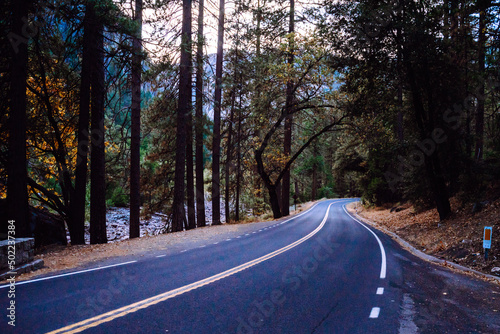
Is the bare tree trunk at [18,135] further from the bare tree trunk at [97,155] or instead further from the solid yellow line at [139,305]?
the solid yellow line at [139,305]

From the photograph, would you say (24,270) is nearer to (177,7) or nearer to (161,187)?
(177,7)

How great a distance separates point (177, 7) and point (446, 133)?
16203mm

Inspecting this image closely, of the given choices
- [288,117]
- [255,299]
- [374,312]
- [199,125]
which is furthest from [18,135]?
[288,117]

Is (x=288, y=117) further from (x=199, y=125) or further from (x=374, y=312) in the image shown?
(x=374, y=312)

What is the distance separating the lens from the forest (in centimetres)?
1134

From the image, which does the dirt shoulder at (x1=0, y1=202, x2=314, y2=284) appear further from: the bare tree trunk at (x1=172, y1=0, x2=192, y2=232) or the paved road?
the bare tree trunk at (x1=172, y1=0, x2=192, y2=232)

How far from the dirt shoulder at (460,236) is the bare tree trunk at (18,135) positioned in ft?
44.7

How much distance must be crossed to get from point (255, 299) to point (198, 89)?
16.7 m

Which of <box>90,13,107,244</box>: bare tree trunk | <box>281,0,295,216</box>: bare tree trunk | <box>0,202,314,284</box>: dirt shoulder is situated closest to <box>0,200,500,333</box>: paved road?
<box>0,202,314,284</box>: dirt shoulder

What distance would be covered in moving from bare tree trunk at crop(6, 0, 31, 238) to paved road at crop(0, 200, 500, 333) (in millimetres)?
3822

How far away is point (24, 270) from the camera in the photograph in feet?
24.3

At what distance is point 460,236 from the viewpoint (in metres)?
12.6

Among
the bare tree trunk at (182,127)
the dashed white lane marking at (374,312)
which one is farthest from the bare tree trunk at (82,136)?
the dashed white lane marking at (374,312)

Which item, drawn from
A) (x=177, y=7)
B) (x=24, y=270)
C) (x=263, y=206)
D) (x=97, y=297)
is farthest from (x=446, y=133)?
(x=263, y=206)
